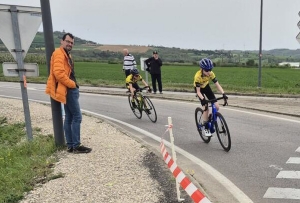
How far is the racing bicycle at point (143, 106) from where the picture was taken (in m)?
10.6

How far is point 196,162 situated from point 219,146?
135cm

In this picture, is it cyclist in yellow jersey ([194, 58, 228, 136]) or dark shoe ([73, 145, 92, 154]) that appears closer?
dark shoe ([73, 145, 92, 154])

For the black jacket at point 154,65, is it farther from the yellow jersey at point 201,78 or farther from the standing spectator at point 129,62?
the yellow jersey at point 201,78

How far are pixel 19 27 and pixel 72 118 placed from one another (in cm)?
205

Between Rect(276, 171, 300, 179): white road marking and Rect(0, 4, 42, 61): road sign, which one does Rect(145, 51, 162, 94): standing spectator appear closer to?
Rect(0, 4, 42, 61): road sign

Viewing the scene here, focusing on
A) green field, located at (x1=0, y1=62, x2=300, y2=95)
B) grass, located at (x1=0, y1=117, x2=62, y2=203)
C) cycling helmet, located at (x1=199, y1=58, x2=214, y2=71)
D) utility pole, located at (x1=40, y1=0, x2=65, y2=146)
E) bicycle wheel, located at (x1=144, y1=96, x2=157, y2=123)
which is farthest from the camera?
green field, located at (x1=0, y1=62, x2=300, y2=95)

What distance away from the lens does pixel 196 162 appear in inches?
258

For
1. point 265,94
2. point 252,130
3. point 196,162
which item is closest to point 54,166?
point 196,162

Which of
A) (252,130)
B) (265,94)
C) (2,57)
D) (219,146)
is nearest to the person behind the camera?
(219,146)

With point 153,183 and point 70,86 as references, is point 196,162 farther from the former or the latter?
point 70,86

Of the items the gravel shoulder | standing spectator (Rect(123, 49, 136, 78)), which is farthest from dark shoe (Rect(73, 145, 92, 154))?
standing spectator (Rect(123, 49, 136, 78))

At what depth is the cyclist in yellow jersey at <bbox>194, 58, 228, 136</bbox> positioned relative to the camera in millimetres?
7405

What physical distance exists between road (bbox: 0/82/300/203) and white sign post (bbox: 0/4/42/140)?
132 inches

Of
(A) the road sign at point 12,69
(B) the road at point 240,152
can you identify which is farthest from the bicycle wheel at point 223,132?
(A) the road sign at point 12,69
